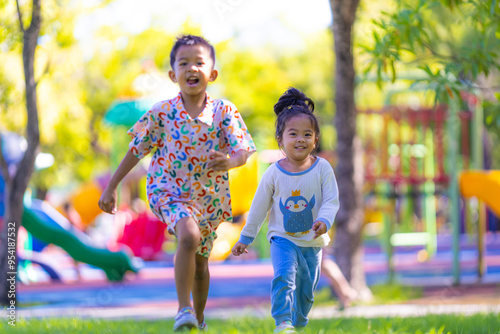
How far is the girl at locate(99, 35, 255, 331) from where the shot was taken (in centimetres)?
385

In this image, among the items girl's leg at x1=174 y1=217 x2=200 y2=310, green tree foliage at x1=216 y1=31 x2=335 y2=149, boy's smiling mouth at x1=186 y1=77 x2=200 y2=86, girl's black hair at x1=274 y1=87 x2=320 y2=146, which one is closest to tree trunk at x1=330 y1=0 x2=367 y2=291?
girl's black hair at x1=274 y1=87 x2=320 y2=146

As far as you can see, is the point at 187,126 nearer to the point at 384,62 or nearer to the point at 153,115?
the point at 153,115

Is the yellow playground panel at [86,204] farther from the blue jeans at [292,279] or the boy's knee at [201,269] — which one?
the blue jeans at [292,279]

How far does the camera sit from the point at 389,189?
1052 cm

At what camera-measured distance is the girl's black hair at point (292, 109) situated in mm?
3766

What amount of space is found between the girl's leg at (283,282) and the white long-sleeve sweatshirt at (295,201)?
0.10 m

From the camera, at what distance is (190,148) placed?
386 centimetres

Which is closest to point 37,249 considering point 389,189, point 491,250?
point 389,189

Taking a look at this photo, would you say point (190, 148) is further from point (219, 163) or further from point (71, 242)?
point (71, 242)

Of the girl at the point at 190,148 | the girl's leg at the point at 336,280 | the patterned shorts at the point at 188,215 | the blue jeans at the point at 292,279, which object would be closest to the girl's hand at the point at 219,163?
the girl at the point at 190,148

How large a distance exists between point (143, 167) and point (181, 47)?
45.3 ft

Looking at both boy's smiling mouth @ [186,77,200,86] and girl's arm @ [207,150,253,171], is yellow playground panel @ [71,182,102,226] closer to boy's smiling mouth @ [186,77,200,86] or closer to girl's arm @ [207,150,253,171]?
boy's smiling mouth @ [186,77,200,86]

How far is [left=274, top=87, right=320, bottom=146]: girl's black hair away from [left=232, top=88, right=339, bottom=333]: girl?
14mm

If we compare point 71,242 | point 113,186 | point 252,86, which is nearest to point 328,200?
point 113,186
